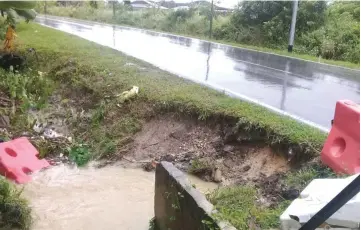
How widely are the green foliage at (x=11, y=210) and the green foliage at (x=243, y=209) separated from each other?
2.31 metres

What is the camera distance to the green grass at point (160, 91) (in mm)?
5359

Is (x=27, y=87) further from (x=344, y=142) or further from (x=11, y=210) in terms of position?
(x=344, y=142)

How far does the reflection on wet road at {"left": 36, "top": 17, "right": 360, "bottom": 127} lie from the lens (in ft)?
25.4

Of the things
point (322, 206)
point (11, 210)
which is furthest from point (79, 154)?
point (322, 206)

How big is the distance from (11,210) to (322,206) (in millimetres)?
3542

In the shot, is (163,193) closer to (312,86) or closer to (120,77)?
(120,77)

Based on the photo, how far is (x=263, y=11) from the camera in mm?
18062

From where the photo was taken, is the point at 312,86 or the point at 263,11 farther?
the point at 263,11

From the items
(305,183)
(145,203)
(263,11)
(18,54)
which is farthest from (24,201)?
(263,11)

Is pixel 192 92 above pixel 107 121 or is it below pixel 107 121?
above

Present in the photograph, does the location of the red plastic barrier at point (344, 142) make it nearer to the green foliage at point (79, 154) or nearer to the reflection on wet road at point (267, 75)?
the reflection on wet road at point (267, 75)

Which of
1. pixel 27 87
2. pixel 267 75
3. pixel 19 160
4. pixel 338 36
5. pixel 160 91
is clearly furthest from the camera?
pixel 338 36

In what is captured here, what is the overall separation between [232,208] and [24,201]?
262cm

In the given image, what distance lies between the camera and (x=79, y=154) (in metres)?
6.87
